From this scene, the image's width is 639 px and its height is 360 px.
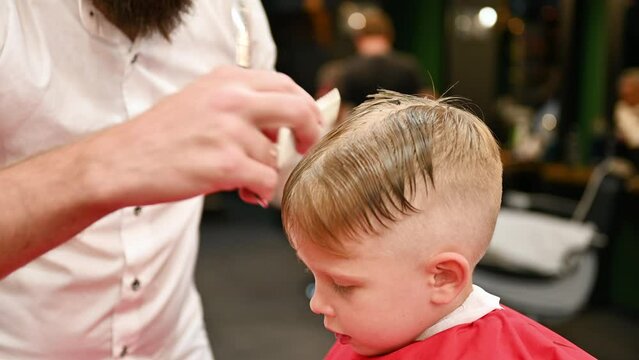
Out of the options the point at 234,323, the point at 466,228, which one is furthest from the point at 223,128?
the point at 234,323

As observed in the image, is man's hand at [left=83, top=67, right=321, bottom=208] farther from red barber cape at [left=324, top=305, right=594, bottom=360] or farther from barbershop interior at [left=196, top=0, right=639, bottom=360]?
barbershop interior at [left=196, top=0, right=639, bottom=360]

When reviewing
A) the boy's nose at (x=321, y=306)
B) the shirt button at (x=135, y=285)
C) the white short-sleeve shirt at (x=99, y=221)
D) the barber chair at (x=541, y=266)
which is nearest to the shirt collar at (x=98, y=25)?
the white short-sleeve shirt at (x=99, y=221)

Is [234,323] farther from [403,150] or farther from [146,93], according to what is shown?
[403,150]

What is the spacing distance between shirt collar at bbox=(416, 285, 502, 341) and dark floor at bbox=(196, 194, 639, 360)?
11.3 feet

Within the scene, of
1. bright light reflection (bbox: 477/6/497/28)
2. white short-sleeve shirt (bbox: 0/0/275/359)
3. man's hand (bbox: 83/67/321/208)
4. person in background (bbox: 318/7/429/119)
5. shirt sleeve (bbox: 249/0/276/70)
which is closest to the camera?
man's hand (bbox: 83/67/321/208)

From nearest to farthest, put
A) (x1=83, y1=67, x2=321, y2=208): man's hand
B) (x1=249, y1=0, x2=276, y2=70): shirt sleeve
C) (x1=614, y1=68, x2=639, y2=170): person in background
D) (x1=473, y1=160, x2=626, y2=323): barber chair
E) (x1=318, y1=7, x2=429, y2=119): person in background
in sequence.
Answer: (x1=83, y1=67, x2=321, y2=208): man's hand, (x1=249, y1=0, x2=276, y2=70): shirt sleeve, (x1=473, y1=160, x2=626, y2=323): barber chair, (x1=318, y1=7, x2=429, y2=119): person in background, (x1=614, y1=68, x2=639, y2=170): person in background

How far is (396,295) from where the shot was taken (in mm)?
819

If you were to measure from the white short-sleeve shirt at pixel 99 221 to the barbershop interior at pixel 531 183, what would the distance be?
194 cm

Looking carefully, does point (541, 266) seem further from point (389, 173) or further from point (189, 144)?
point (189, 144)

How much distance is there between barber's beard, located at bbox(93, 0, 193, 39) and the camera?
3.46ft

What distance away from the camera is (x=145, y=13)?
1.08 m

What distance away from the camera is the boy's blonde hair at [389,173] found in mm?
792

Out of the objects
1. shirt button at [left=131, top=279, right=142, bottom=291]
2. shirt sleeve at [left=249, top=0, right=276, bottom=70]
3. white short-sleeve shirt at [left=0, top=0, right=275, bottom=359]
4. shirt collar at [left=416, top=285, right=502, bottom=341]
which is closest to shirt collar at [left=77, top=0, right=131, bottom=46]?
white short-sleeve shirt at [left=0, top=0, right=275, bottom=359]

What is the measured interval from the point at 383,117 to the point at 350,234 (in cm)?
14
